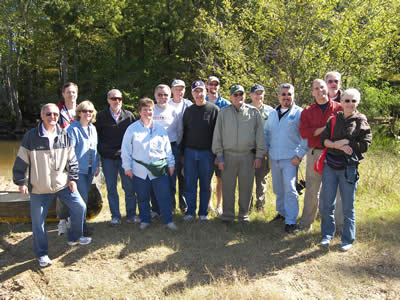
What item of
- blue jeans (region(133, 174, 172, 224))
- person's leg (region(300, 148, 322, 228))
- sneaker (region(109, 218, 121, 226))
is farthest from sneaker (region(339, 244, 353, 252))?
sneaker (region(109, 218, 121, 226))

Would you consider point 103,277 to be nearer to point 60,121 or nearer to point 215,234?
point 215,234

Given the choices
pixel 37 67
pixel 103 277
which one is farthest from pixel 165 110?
pixel 37 67

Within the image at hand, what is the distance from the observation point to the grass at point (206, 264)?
394cm

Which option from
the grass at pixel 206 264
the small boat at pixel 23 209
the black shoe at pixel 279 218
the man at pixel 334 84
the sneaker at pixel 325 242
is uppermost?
the man at pixel 334 84

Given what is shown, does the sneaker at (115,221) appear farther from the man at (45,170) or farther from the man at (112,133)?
the man at (45,170)

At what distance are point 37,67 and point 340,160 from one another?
30.8 metres

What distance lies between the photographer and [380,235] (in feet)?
16.8

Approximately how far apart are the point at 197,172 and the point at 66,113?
219 centimetres

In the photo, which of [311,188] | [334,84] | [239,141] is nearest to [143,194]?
[239,141]

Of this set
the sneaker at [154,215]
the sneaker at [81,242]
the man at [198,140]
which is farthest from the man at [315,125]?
the sneaker at [81,242]

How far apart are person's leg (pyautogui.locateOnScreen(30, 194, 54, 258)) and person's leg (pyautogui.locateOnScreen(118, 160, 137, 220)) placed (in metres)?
1.21

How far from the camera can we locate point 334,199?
450 centimetres

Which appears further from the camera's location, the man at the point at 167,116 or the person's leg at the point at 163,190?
the man at the point at 167,116

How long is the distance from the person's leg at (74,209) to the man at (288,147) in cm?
285
